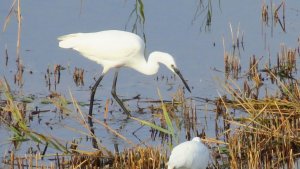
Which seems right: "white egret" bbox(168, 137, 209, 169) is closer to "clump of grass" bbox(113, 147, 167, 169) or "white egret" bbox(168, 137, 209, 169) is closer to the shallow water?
"clump of grass" bbox(113, 147, 167, 169)

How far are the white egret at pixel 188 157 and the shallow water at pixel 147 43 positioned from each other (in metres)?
1.99

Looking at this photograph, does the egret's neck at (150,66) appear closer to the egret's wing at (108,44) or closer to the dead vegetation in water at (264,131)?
the egret's wing at (108,44)

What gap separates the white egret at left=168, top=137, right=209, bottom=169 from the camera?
632 centimetres

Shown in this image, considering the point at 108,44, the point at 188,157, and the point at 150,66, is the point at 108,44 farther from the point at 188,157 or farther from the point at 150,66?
the point at 188,157

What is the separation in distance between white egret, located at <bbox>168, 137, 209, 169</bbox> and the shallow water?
1.99m

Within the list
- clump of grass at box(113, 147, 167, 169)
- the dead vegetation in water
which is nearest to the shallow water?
the dead vegetation in water

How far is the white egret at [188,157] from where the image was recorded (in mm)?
6320

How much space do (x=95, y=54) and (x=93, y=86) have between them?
38 centimetres

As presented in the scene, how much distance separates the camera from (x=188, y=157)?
6.36m

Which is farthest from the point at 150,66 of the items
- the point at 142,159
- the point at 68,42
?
the point at 142,159

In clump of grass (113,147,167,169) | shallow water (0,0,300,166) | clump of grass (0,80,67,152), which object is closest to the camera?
clump of grass (113,147,167,169)

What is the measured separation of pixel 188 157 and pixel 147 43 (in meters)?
5.45

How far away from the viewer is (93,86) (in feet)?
31.9

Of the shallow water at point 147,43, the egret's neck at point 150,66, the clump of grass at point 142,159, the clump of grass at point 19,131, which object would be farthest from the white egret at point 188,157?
the egret's neck at point 150,66
